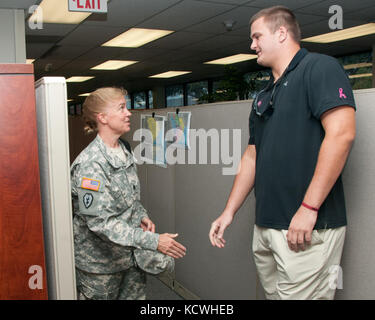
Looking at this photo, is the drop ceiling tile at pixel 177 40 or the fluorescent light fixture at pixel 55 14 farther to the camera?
the drop ceiling tile at pixel 177 40

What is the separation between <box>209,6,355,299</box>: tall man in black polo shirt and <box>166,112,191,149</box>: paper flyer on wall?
92 cm

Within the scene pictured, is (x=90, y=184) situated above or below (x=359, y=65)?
below

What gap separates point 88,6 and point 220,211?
1.96m

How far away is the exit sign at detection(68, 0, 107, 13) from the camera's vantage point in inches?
113

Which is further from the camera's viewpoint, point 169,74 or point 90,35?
point 169,74

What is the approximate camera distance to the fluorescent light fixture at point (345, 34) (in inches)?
202

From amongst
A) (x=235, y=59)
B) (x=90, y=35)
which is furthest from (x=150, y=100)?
(x=90, y=35)

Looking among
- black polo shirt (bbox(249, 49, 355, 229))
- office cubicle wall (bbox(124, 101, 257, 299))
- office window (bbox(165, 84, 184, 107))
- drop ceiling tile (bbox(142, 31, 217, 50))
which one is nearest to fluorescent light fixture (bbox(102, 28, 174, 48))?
drop ceiling tile (bbox(142, 31, 217, 50))

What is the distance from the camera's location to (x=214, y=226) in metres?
1.40

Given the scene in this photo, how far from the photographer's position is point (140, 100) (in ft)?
45.3

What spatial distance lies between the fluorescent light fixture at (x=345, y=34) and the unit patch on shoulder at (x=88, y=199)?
4.82 metres

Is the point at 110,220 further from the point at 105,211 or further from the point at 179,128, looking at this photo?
the point at 179,128

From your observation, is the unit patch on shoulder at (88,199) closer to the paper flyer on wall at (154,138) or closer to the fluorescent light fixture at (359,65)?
the paper flyer on wall at (154,138)

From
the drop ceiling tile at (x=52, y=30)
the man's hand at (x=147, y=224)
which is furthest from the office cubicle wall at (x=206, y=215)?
the drop ceiling tile at (x=52, y=30)
